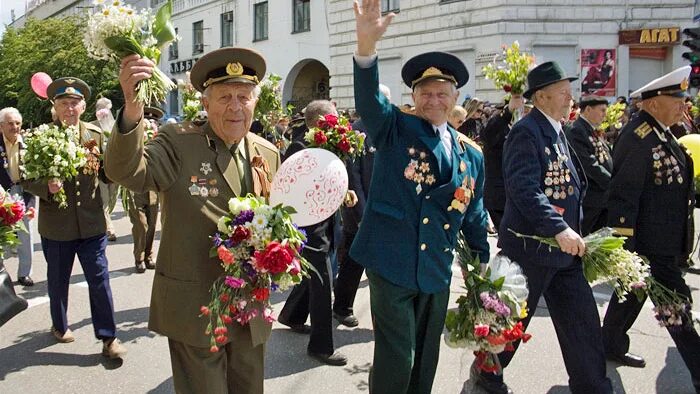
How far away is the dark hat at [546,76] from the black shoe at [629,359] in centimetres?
228

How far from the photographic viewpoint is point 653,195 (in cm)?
452

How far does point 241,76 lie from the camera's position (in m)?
3.01

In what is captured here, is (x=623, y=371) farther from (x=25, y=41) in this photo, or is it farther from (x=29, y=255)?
(x=25, y=41)

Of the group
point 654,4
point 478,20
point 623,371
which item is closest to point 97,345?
point 623,371

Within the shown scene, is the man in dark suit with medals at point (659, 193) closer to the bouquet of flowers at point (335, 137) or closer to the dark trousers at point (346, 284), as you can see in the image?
the bouquet of flowers at point (335, 137)

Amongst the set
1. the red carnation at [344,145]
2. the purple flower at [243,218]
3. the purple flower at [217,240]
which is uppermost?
the red carnation at [344,145]

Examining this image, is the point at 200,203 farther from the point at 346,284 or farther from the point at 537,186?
the point at 346,284

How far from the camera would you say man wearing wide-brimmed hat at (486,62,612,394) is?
12.7 feet

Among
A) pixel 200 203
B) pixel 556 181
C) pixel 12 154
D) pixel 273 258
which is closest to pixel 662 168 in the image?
pixel 556 181

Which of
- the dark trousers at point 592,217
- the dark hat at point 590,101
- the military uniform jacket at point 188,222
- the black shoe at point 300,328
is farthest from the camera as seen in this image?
the dark hat at point 590,101

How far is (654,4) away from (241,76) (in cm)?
1884

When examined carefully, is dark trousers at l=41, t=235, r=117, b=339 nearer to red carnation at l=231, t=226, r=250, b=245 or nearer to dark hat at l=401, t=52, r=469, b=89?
red carnation at l=231, t=226, r=250, b=245

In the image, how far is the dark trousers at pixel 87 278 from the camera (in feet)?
16.7

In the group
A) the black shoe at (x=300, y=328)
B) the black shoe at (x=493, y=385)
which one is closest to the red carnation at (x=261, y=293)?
the black shoe at (x=493, y=385)
